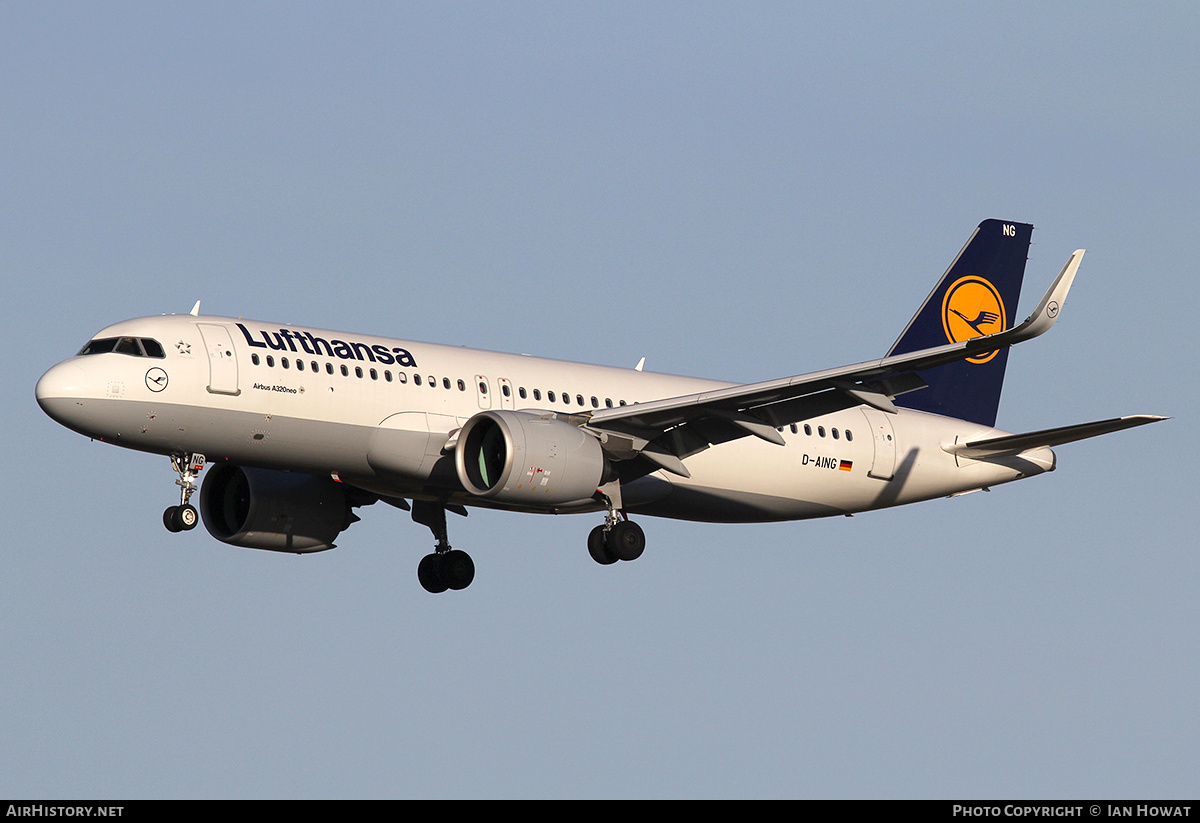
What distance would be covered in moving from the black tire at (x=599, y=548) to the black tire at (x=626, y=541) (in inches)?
5.8

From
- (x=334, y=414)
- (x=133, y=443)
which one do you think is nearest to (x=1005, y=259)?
(x=334, y=414)

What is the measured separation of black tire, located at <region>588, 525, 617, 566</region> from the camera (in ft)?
131

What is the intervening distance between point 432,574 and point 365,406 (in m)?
7.46

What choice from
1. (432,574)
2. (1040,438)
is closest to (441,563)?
(432,574)

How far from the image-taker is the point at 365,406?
37656 mm

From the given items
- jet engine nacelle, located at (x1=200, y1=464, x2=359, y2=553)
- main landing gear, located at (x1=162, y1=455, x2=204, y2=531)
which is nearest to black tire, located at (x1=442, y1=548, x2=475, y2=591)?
jet engine nacelle, located at (x1=200, y1=464, x2=359, y2=553)

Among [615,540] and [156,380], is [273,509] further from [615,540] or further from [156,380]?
[615,540]

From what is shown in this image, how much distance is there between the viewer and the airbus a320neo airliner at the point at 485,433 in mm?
36344

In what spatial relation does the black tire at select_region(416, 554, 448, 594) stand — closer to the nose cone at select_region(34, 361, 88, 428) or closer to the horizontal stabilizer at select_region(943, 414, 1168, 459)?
the nose cone at select_region(34, 361, 88, 428)
